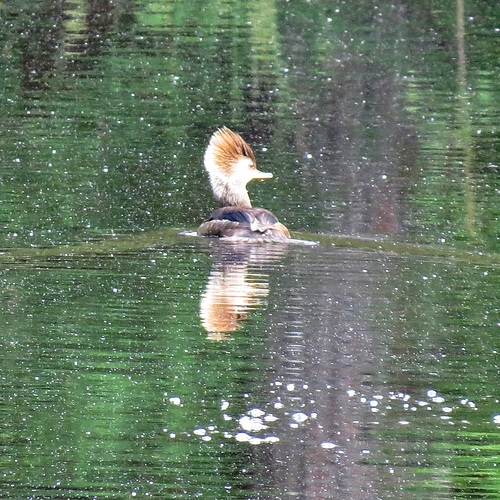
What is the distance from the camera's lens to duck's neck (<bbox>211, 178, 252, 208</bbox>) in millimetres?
10969

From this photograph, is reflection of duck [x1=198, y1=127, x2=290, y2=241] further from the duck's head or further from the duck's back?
the duck's back

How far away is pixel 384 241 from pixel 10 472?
5029mm

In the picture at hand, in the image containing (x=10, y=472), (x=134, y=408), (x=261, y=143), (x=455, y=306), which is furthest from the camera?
(x=261, y=143)

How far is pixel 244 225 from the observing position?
33.2 feet

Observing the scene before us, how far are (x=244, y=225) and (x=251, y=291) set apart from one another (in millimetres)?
1578

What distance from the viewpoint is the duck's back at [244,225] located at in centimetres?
995

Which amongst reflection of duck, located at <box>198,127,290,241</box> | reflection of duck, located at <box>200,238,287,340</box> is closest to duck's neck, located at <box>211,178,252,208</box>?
reflection of duck, located at <box>198,127,290,241</box>

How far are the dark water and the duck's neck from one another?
34cm

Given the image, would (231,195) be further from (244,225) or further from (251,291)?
(251,291)

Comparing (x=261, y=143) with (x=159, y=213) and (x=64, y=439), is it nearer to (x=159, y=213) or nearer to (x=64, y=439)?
(x=159, y=213)

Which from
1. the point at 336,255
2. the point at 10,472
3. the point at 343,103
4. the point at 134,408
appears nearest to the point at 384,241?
the point at 336,255

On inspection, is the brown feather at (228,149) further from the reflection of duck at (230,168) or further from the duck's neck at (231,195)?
the duck's neck at (231,195)

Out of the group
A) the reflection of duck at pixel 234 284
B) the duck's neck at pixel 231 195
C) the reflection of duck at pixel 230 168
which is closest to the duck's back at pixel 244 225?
the reflection of duck at pixel 234 284

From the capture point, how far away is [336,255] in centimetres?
959
